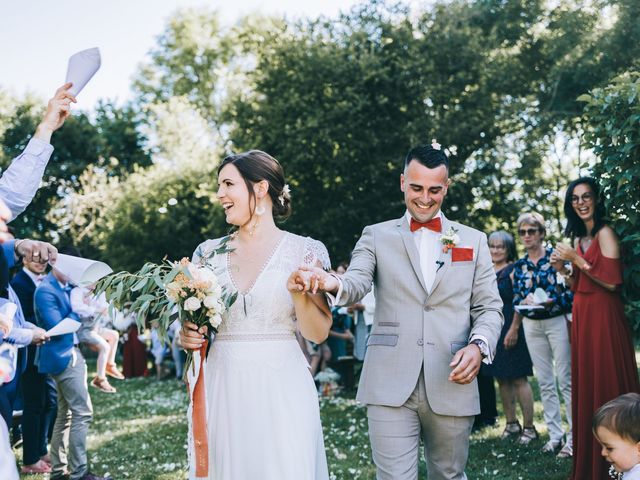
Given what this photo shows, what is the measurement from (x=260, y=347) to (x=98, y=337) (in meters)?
4.78

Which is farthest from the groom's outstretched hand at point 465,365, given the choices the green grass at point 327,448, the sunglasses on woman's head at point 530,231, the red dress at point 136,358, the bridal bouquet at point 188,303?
the red dress at point 136,358

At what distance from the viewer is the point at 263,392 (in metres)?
3.68

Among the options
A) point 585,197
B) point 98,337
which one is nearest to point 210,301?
point 585,197

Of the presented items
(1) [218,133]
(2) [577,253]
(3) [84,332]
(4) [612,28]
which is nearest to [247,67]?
(1) [218,133]

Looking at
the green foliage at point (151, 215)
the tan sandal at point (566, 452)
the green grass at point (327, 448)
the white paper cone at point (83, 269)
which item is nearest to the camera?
the white paper cone at point (83, 269)

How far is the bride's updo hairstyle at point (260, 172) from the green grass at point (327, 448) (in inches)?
144

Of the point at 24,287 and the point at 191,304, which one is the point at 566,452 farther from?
the point at 24,287

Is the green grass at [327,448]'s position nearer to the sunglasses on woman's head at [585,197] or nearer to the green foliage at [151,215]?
the sunglasses on woman's head at [585,197]

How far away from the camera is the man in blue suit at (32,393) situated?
7258mm

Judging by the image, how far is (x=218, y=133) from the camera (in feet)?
112

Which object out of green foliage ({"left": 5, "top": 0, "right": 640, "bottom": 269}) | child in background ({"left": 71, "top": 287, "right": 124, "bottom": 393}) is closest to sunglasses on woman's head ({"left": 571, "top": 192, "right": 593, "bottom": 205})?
child in background ({"left": 71, "top": 287, "right": 124, "bottom": 393})

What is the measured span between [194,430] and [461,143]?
55.9ft

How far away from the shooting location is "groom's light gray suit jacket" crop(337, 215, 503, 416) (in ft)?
13.2

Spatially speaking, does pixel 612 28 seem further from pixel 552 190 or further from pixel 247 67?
pixel 247 67
